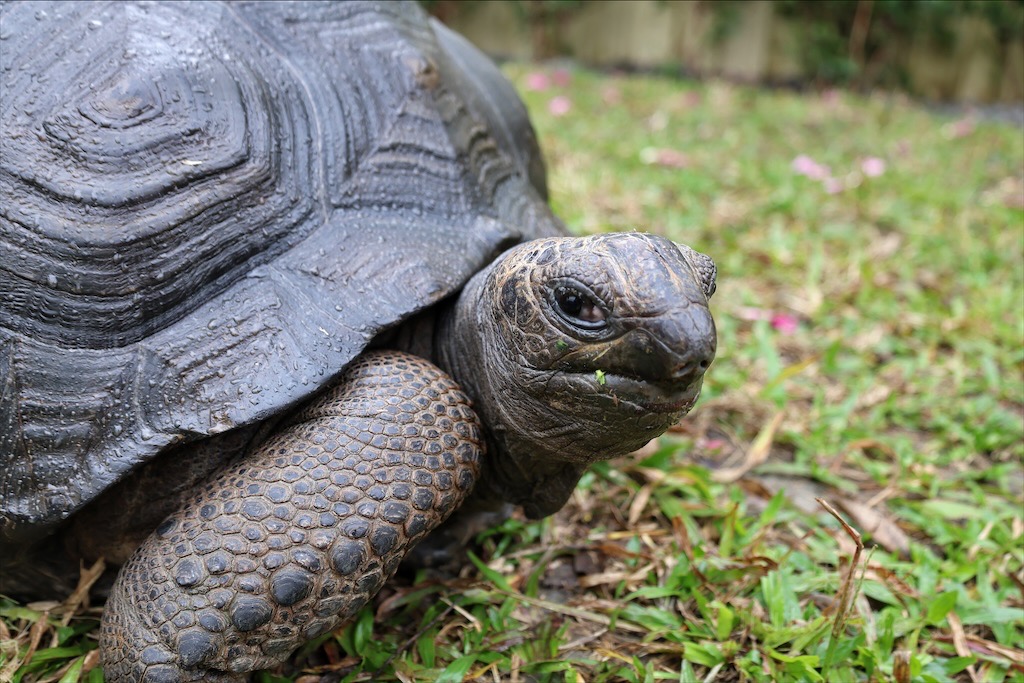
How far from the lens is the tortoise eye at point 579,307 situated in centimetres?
163

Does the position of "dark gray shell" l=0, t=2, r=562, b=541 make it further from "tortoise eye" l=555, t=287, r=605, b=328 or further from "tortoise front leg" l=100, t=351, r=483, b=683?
"tortoise eye" l=555, t=287, r=605, b=328

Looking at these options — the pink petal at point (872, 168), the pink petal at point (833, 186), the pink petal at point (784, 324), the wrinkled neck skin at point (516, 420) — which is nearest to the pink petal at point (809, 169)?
the pink petal at point (833, 186)

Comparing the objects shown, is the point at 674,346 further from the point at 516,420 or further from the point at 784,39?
the point at 784,39

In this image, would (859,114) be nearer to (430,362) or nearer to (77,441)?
(430,362)

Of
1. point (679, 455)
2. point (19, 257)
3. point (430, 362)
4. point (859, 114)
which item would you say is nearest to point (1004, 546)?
point (679, 455)

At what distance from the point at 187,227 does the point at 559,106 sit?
541 cm

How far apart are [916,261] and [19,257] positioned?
4.15 m

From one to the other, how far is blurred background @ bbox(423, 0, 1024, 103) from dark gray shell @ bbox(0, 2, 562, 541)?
9.26 meters

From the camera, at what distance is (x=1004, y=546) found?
2.50 meters

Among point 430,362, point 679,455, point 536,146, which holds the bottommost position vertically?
point 679,455

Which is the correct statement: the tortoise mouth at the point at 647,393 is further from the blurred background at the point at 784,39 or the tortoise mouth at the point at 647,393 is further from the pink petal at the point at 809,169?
the blurred background at the point at 784,39

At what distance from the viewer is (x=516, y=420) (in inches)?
73.8

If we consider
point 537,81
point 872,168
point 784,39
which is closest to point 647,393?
point 872,168

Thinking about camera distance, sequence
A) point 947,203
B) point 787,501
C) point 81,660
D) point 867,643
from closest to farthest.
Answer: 1. point 81,660
2. point 867,643
3. point 787,501
4. point 947,203
